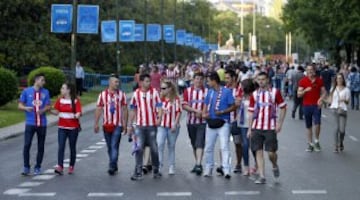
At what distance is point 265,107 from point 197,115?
1.58m

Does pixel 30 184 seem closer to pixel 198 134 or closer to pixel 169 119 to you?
pixel 169 119

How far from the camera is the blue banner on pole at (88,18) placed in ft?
123

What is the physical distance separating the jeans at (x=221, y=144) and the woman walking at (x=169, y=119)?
63cm

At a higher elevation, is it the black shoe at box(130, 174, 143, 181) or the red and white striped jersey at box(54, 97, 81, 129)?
the red and white striped jersey at box(54, 97, 81, 129)

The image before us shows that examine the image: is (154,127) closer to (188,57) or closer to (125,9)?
(125,9)

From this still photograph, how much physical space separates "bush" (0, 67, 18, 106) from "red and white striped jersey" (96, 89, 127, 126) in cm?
1775

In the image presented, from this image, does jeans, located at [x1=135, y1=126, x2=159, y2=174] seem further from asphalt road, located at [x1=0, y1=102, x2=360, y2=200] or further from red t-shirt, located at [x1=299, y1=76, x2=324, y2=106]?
red t-shirt, located at [x1=299, y1=76, x2=324, y2=106]

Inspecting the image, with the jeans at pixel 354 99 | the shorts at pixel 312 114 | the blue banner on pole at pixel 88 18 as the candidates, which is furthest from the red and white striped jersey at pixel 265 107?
the jeans at pixel 354 99

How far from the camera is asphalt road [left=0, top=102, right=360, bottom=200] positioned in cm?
1267

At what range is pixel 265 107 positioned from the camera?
13836 mm

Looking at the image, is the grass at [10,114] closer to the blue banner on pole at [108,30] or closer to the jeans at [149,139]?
the blue banner on pole at [108,30]

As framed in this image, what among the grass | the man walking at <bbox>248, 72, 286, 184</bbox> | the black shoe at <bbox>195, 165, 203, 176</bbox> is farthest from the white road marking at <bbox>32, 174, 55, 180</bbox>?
the grass

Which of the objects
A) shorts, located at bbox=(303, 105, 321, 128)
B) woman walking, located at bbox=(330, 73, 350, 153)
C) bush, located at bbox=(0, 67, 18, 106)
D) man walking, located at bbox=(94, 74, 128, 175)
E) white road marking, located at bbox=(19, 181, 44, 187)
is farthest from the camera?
bush, located at bbox=(0, 67, 18, 106)

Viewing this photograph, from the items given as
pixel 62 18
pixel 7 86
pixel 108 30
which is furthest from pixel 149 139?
pixel 108 30
